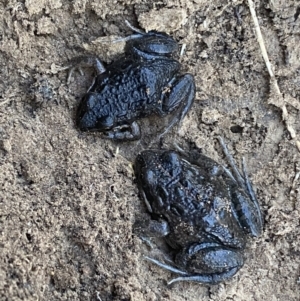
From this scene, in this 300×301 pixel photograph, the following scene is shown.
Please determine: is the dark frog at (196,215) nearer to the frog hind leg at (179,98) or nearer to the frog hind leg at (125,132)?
the frog hind leg at (125,132)

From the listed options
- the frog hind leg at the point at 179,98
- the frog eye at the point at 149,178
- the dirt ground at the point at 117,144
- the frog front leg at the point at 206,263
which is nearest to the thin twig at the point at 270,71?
the dirt ground at the point at 117,144

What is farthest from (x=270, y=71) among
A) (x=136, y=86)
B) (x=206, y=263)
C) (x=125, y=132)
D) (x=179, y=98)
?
(x=206, y=263)

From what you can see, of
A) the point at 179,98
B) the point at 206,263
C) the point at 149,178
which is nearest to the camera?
the point at 206,263

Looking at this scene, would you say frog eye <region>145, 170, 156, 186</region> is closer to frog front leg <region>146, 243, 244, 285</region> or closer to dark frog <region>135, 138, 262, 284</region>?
dark frog <region>135, 138, 262, 284</region>

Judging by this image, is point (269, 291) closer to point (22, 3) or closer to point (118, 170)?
point (118, 170)

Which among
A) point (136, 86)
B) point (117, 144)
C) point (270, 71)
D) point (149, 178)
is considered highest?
point (136, 86)

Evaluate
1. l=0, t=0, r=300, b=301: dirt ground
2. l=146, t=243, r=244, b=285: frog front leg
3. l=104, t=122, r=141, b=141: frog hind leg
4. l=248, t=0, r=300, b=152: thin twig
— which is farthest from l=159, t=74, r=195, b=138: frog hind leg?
l=146, t=243, r=244, b=285: frog front leg

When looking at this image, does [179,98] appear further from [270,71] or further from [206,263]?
[206,263]
